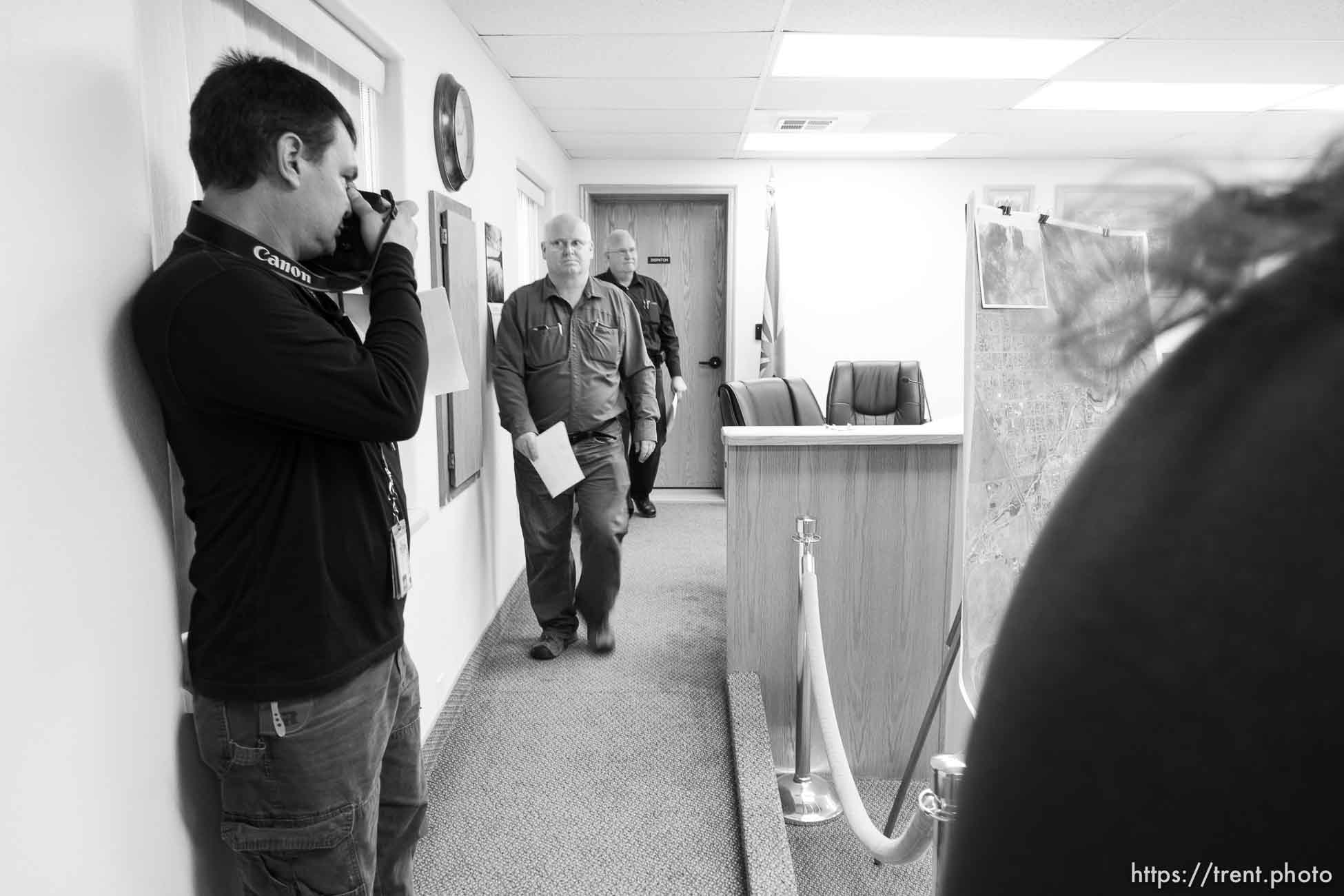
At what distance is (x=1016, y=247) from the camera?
1.60 meters

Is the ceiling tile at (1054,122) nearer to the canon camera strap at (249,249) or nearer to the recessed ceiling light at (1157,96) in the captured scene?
the recessed ceiling light at (1157,96)

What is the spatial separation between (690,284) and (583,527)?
3281 millimetres

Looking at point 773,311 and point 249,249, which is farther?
point 773,311

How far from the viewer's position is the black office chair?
4883 mm

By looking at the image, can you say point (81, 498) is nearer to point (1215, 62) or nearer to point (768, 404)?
point (768, 404)

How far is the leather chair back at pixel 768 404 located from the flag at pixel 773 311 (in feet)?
4.17

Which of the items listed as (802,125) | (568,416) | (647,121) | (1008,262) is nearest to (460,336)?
(568,416)

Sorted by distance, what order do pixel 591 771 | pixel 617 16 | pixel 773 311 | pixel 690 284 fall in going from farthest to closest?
pixel 690 284
pixel 773 311
pixel 617 16
pixel 591 771

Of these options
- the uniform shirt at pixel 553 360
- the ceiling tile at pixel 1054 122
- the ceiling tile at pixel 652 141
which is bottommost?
the uniform shirt at pixel 553 360

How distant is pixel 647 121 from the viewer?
183 inches

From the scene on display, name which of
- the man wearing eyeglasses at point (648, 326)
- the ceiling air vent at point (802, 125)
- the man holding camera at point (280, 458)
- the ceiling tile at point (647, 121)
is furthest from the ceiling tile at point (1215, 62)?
the man holding camera at point (280, 458)

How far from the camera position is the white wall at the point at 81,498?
34.0 inches

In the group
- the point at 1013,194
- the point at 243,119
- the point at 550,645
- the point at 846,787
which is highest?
the point at 1013,194

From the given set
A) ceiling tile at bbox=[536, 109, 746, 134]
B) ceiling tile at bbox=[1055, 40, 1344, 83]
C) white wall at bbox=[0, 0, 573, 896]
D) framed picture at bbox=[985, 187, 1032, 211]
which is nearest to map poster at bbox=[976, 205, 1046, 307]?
white wall at bbox=[0, 0, 573, 896]
